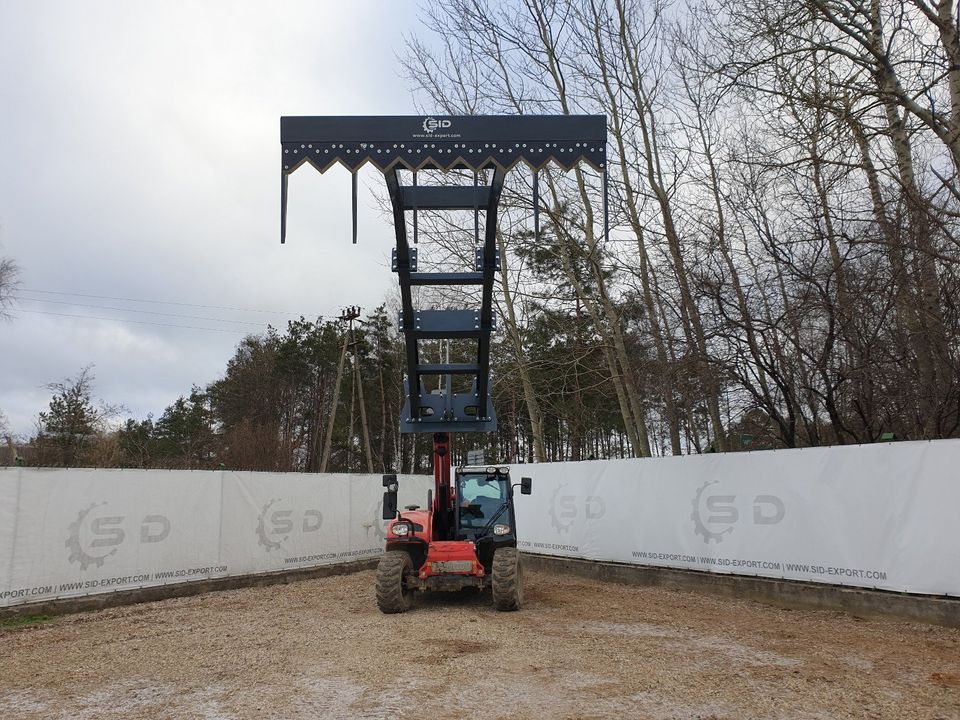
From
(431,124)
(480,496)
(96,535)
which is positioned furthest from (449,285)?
(96,535)

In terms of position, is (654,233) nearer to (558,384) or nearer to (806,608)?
(806,608)

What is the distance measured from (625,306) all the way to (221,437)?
38460mm

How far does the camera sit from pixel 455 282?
32.1 ft

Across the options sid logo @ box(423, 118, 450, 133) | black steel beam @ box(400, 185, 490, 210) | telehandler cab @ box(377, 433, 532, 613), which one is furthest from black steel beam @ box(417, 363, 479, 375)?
sid logo @ box(423, 118, 450, 133)

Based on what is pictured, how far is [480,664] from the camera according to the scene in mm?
7309

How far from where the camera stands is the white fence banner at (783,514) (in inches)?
350

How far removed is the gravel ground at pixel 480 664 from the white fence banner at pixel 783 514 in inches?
31.0

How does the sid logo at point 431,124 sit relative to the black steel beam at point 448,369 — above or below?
above

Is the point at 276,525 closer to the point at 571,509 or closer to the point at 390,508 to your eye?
the point at 390,508

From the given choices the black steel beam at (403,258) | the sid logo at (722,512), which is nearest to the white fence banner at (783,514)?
the sid logo at (722,512)

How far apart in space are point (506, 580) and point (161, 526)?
18.3ft

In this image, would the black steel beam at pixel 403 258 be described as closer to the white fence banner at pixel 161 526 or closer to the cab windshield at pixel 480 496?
the cab windshield at pixel 480 496

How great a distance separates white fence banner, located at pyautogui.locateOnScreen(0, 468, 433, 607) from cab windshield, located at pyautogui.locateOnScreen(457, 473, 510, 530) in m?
4.22

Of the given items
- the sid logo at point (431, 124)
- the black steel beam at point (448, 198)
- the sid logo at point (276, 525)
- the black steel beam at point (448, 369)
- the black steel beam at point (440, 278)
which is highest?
the sid logo at point (431, 124)
